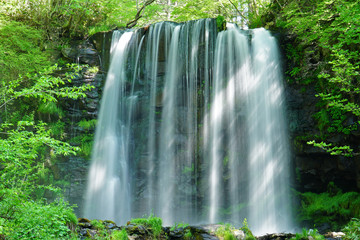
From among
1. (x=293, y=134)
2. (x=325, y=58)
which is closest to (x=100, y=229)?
(x=293, y=134)

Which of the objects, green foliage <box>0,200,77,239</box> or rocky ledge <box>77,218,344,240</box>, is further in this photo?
rocky ledge <box>77,218,344,240</box>

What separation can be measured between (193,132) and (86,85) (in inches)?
196

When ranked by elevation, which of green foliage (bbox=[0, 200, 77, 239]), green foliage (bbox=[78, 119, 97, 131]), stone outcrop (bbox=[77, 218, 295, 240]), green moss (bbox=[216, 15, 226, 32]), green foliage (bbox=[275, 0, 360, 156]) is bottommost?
stone outcrop (bbox=[77, 218, 295, 240])

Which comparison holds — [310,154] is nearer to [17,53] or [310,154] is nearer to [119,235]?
[119,235]

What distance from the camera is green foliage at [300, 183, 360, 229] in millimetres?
8477

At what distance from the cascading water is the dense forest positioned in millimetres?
891

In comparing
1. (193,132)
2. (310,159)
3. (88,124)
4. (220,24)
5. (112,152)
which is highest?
(220,24)

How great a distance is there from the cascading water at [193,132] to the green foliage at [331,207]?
675mm

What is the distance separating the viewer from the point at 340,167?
9.23 m

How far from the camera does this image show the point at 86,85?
39.9ft

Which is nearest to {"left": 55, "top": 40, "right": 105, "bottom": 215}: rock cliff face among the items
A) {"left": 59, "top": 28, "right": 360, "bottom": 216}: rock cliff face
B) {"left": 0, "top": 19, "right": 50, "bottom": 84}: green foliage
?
{"left": 59, "top": 28, "right": 360, "bottom": 216}: rock cliff face

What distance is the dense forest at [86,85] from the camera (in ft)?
16.0

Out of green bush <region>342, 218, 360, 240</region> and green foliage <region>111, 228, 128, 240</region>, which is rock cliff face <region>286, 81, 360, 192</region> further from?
green foliage <region>111, 228, 128, 240</region>

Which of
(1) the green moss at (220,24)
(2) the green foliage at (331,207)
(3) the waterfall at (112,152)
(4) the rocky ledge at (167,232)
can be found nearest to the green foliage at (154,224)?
(4) the rocky ledge at (167,232)
